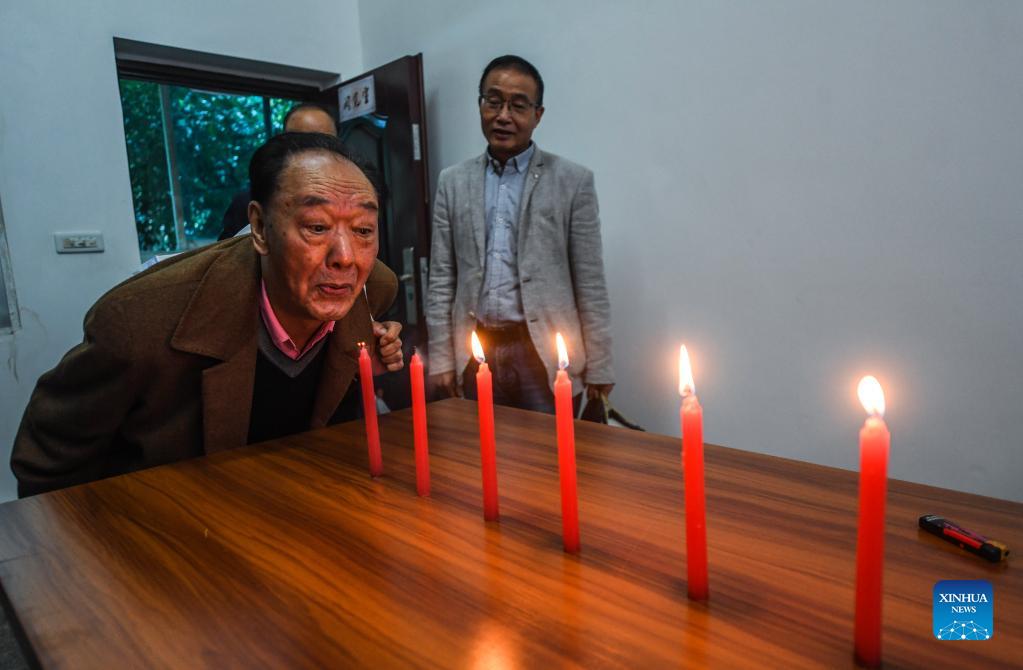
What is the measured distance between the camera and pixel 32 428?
1253 millimetres

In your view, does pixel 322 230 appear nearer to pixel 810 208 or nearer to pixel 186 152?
pixel 810 208

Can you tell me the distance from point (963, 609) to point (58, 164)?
3.60m

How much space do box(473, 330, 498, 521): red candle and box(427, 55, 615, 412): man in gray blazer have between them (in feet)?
4.53

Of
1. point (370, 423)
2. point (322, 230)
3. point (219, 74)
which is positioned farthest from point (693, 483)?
point (219, 74)

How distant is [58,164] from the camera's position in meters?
2.91

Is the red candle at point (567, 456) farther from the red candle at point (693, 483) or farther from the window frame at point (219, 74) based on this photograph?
the window frame at point (219, 74)

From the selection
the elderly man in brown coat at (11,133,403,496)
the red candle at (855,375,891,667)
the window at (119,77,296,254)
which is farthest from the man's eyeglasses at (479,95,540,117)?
the window at (119,77,296,254)

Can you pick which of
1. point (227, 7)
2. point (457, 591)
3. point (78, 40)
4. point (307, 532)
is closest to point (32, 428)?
point (307, 532)

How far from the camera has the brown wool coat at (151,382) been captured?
3.96 ft

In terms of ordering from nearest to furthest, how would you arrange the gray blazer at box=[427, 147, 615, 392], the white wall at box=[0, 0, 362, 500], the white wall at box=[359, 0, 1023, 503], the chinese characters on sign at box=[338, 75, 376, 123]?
the white wall at box=[359, 0, 1023, 503]
the gray blazer at box=[427, 147, 615, 392]
the white wall at box=[0, 0, 362, 500]
the chinese characters on sign at box=[338, 75, 376, 123]

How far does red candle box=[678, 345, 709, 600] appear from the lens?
1.78 ft

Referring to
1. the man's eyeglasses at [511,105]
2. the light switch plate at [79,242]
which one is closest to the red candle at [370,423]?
the man's eyeglasses at [511,105]

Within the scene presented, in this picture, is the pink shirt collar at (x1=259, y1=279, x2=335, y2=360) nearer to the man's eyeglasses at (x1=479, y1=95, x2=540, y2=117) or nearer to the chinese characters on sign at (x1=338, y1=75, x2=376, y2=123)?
the man's eyeglasses at (x1=479, y1=95, x2=540, y2=117)

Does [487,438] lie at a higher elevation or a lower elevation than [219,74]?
lower
